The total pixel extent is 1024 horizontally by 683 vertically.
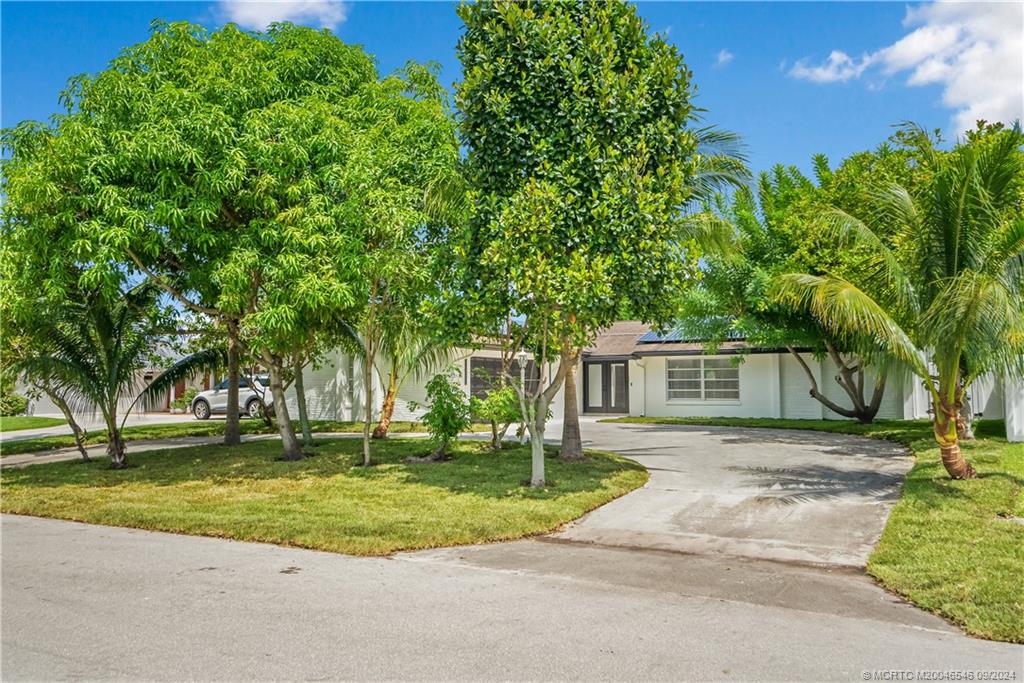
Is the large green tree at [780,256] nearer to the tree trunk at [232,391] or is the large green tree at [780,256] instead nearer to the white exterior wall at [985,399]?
the white exterior wall at [985,399]

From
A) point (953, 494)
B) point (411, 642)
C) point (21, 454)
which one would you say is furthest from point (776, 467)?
point (21, 454)

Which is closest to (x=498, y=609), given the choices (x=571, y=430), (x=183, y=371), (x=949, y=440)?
(x=949, y=440)

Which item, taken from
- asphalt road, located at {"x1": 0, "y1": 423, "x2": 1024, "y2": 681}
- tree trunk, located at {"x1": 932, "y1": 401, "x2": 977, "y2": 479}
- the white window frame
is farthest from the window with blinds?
asphalt road, located at {"x1": 0, "y1": 423, "x2": 1024, "y2": 681}

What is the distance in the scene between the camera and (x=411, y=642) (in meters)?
4.74

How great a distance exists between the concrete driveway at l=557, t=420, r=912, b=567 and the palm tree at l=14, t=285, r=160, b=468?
943 cm

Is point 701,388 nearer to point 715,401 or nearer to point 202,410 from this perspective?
point 715,401

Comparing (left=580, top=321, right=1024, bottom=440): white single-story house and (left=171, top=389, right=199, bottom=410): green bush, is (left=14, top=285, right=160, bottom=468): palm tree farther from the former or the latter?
(left=171, top=389, right=199, bottom=410): green bush

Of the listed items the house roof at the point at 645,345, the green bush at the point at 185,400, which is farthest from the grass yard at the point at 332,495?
the green bush at the point at 185,400

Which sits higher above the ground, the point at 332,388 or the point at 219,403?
the point at 332,388

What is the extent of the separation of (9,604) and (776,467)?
10.8 metres

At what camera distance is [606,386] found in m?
28.9

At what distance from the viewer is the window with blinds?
24.8m

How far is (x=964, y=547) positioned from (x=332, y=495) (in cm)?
781

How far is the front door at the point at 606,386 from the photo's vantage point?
2867cm
